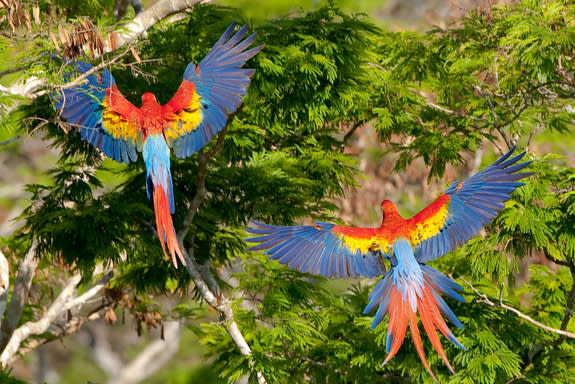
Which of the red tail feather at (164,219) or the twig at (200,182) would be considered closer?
the red tail feather at (164,219)

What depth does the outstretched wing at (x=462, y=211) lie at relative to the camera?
4070 millimetres

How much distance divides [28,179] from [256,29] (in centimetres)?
836

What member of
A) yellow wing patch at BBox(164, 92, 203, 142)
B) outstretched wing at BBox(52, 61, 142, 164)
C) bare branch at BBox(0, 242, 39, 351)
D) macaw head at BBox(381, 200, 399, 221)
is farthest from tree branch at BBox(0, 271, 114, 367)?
macaw head at BBox(381, 200, 399, 221)

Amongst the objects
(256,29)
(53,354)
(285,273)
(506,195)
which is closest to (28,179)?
(53,354)

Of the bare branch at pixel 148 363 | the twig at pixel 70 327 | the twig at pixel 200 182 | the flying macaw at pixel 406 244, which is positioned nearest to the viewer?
the bare branch at pixel 148 363

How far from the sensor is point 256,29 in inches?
168

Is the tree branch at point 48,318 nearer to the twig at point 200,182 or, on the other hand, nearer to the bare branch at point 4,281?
the bare branch at point 4,281

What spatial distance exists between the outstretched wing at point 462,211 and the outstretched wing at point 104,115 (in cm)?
149

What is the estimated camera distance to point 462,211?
A: 413cm

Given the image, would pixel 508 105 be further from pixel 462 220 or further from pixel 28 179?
pixel 28 179

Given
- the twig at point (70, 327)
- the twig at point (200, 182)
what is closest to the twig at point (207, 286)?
the twig at point (200, 182)

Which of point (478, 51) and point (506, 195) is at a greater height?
point (478, 51)

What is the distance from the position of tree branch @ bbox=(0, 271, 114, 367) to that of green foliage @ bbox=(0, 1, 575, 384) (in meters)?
0.80

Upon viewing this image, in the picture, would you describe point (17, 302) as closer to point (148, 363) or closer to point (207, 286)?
point (148, 363)
